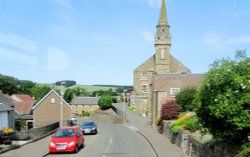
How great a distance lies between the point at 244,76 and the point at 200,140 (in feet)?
22.6

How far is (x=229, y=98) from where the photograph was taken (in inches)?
553

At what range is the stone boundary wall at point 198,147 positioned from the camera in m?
15.2

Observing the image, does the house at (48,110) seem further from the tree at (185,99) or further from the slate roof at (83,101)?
the slate roof at (83,101)

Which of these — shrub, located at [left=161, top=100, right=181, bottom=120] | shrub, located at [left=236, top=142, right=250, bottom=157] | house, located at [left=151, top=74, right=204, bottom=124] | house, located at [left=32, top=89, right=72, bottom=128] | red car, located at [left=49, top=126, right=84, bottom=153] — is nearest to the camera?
shrub, located at [left=236, top=142, right=250, bottom=157]

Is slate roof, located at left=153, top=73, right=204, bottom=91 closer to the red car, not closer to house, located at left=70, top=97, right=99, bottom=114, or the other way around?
the red car

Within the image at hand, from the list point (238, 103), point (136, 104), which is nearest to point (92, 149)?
point (238, 103)

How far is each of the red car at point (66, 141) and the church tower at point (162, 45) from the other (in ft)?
173

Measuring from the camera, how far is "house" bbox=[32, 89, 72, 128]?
207ft

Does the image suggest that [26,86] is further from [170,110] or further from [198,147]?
[198,147]

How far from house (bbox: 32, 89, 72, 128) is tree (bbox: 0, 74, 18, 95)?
1607 inches

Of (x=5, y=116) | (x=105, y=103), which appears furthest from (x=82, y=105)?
(x=5, y=116)

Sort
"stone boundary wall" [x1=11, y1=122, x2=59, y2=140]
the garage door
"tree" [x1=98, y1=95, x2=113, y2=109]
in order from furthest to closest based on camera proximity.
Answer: "tree" [x1=98, y1=95, x2=113, y2=109] → the garage door → "stone boundary wall" [x1=11, y1=122, x2=59, y2=140]

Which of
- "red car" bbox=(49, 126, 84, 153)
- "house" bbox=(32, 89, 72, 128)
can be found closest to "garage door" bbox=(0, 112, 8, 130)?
"red car" bbox=(49, 126, 84, 153)

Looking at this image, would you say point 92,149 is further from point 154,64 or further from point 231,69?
point 154,64
